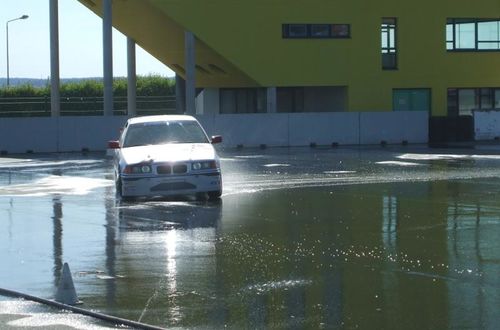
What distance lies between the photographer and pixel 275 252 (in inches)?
464

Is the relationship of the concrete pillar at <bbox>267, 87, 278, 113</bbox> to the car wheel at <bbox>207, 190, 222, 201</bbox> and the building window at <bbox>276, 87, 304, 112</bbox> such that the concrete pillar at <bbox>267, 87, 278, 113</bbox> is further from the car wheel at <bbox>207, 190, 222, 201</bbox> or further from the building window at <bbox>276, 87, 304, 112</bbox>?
the car wheel at <bbox>207, 190, 222, 201</bbox>

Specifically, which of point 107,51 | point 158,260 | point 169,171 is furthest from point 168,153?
point 107,51

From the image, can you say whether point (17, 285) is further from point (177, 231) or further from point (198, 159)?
point (198, 159)

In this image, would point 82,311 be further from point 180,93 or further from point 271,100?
point 180,93

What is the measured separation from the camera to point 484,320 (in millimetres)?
8133

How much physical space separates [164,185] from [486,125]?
25.7 meters

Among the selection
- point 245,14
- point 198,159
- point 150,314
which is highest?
point 245,14

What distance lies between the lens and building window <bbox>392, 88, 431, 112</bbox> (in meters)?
43.4

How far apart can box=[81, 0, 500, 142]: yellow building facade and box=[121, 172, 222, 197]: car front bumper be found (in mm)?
21946

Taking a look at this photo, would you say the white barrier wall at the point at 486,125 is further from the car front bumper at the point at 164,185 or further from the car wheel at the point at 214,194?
the car front bumper at the point at 164,185

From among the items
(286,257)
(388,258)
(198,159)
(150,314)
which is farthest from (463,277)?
(198,159)

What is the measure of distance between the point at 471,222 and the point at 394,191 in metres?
4.86

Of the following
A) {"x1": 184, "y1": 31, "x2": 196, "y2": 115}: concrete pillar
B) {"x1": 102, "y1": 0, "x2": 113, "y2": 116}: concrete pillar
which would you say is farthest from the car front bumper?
{"x1": 102, "y1": 0, "x2": 113, "y2": 116}: concrete pillar

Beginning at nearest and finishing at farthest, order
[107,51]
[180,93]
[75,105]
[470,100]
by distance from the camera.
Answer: [107,51] < [470,100] < [180,93] < [75,105]
